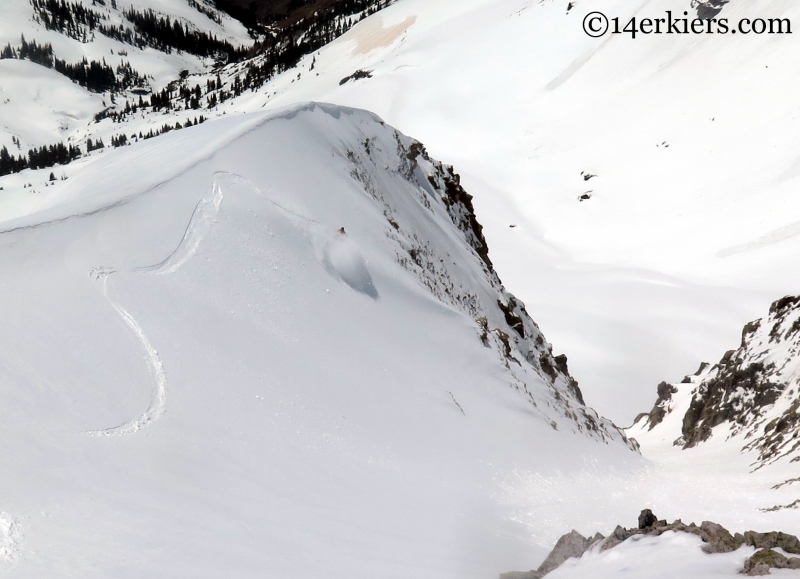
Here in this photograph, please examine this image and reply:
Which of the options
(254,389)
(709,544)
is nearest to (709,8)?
(254,389)

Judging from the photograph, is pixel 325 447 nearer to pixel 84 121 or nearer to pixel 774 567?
pixel 774 567

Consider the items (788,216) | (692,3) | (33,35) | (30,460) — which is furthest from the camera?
(33,35)

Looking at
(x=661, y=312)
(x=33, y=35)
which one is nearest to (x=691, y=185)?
(x=661, y=312)

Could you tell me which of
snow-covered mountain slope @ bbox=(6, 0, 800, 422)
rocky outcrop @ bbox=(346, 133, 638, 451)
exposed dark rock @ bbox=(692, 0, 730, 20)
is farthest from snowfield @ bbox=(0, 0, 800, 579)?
exposed dark rock @ bbox=(692, 0, 730, 20)

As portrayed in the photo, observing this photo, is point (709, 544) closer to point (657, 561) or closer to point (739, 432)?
point (657, 561)

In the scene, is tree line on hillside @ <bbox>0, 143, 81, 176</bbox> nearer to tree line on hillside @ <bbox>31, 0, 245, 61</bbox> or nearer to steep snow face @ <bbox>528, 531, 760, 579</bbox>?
tree line on hillside @ <bbox>31, 0, 245, 61</bbox>

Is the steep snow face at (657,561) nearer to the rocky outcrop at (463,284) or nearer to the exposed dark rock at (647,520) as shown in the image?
the exposed dark rock at (647,520)
